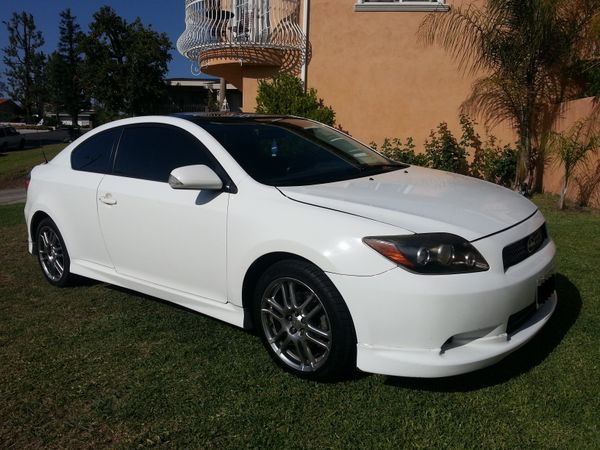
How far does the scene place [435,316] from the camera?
279 centimetres

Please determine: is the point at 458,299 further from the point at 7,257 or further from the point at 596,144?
the point at 596,144

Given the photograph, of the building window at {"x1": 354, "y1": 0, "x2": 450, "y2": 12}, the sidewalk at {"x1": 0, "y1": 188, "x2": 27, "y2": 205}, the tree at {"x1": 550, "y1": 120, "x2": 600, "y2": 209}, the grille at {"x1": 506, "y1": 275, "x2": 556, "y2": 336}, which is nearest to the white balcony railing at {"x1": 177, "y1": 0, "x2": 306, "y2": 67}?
the building window at {"x1": 354, "y1": 0, "x2": 450, "y2": 12}

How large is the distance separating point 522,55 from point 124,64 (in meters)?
41.5

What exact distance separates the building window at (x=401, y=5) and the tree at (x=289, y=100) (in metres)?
1.87

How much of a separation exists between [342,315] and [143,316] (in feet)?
6.49

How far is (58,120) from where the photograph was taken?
75062 millimetres

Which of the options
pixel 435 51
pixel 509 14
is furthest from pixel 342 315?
pixel 435 51

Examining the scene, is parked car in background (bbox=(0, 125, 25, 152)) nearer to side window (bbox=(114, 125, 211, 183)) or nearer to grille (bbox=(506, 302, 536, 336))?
side window (bbox=(114, 125, 211, 183))

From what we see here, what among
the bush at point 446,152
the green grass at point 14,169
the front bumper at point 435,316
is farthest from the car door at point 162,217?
the green grass at point 14,169

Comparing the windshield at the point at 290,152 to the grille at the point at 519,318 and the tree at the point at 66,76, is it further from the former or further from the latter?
the tree at the point at 66,76

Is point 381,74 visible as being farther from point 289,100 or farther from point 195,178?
point 195,178

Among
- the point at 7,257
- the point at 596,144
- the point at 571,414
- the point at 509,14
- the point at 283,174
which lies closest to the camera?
the point at 571,414

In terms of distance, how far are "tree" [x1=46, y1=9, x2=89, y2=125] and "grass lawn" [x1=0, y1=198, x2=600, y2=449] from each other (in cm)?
6959

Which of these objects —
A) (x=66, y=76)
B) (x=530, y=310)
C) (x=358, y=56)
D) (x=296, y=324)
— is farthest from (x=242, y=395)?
(x=66, y=76)
